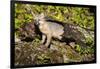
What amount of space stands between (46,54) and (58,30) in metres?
0.29

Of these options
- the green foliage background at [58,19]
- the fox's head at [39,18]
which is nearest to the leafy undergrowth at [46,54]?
the green foliage background at [58,19]

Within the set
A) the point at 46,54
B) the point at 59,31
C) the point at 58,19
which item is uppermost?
the point at 58,19

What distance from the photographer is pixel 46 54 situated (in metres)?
2.31

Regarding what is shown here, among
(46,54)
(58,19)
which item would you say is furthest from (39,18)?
(46,54)

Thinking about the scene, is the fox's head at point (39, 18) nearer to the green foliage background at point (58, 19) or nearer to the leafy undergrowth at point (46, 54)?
the green foliage background at point (58, 19)

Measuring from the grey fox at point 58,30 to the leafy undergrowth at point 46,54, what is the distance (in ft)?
0.25

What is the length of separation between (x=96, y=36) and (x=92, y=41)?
0.27 feet

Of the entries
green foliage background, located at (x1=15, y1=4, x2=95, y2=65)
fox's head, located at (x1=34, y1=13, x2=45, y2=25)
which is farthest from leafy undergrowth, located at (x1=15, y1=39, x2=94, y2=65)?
fox's head, located at (x1=34, y1=13, x2=45, y2=25)

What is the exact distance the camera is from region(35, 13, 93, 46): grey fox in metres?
2.29

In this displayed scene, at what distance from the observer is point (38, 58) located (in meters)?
2.28

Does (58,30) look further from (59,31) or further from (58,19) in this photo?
(58,19)

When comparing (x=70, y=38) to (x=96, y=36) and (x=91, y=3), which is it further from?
(x=91, y=3)

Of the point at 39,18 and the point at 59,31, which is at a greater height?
the point at 39,18

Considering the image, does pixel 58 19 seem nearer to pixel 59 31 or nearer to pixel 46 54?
pixel 59 31
